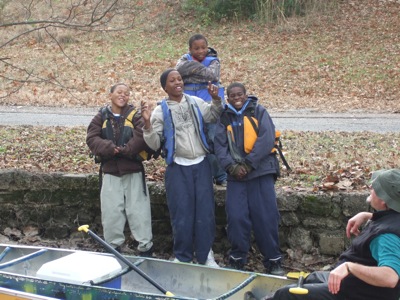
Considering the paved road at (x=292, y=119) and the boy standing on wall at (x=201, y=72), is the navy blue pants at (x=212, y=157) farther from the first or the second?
the paved road at (x=292, y=119)

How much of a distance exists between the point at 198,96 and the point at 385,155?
3.26 m

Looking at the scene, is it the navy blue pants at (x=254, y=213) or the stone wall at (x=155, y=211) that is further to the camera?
the stone wall at (x=155, y=211)

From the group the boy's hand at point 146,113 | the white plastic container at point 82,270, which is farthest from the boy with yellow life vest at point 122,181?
the white plastic container at point 82,270

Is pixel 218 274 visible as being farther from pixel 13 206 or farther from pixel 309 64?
pixel 309 64

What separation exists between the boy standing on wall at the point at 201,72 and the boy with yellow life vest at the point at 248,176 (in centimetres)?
41

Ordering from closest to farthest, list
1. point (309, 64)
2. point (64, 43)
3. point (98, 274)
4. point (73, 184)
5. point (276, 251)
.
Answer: point (98, 274) → point (276, 251) → point (73, 184) → point (309, 64) → point (64, 43)

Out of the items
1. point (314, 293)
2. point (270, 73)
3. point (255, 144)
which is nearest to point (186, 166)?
point (255, 144)

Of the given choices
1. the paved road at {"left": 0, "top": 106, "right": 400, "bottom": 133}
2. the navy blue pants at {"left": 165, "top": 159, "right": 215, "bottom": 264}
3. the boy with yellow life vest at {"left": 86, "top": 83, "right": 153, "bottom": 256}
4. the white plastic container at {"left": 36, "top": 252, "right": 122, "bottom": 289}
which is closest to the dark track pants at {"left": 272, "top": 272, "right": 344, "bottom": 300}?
the white plastic container at {"left": 36, "top": 252, "right": 122, "bottom": 289}

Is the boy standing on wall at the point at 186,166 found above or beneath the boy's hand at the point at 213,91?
beneath

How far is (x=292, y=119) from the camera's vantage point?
14.6 metres

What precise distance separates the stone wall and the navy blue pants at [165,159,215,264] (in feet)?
2.38

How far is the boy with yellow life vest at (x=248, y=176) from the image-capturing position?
6625 mm

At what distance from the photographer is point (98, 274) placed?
5.74 m

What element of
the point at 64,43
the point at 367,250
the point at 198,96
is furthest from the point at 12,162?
the point at 64,43
